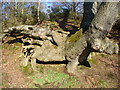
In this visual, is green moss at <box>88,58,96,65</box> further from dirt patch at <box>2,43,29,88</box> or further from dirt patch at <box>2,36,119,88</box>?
dirt patch at <box>2,43,29,88</box>

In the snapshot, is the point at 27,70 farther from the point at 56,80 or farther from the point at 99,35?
the point at 99,35

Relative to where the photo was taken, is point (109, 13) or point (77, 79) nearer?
point (109, 13)

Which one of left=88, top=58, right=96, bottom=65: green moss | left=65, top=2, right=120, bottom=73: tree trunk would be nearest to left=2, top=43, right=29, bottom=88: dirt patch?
left=65, top=2, right=120, bottom=73: tree trunk

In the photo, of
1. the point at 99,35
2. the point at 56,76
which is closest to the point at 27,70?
the point at 56,76

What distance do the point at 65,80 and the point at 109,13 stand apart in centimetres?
287

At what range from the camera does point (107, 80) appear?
459 centimetres

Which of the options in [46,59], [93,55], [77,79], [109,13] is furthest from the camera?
[93,55]

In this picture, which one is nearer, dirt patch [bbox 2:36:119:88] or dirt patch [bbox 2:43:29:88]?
dirt patch [bbox 2:43:29:88]

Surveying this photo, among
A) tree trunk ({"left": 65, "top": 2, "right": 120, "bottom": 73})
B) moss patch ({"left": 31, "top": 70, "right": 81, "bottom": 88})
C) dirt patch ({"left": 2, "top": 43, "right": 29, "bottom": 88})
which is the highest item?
tree trunk ({"left": 65, "top": 2, "right": 120, "bottom": 73})

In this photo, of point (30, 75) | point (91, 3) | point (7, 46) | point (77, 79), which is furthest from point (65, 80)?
point (7, 46)

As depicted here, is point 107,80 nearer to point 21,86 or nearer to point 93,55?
point 93,55

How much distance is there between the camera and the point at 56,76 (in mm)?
4523

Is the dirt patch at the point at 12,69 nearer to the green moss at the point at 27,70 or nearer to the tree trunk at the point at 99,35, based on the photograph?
the green moss at the point at 27,70

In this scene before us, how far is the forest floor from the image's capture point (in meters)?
4.07
